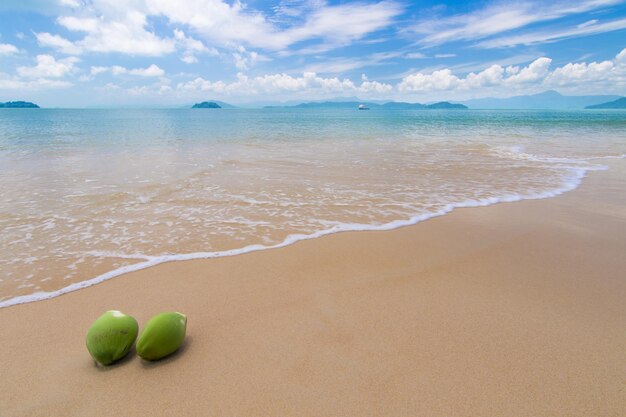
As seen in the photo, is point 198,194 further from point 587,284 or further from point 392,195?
point 587,284

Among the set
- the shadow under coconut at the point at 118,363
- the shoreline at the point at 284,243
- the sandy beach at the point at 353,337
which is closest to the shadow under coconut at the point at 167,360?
the sandy beach at the point at 353,337

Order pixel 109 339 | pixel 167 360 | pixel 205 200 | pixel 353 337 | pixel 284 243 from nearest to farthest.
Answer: pixel 109 339
pixel 167 360
pixel 353 337
pixel 284 243
pixel 205 200

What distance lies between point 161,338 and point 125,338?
320 mm

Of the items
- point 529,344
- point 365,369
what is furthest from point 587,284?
point 365,369

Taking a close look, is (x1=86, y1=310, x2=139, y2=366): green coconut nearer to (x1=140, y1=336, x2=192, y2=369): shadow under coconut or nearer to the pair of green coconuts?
the pair of green coconuts

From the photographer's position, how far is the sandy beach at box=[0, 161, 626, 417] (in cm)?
243

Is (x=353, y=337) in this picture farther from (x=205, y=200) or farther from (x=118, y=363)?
(x=205, y=200)

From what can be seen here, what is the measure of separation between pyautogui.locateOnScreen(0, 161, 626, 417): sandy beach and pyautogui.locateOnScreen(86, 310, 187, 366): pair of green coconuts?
11cm

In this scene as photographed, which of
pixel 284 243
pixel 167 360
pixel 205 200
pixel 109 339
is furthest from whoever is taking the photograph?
pixel 205 200

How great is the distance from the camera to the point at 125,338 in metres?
2.75

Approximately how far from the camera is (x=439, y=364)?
2.75 meters

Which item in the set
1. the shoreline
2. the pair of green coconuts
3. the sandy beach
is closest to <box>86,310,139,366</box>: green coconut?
the pair of green coconuts

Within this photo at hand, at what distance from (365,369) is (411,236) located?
343 cm

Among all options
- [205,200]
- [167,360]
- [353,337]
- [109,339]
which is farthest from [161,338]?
[205,200]
